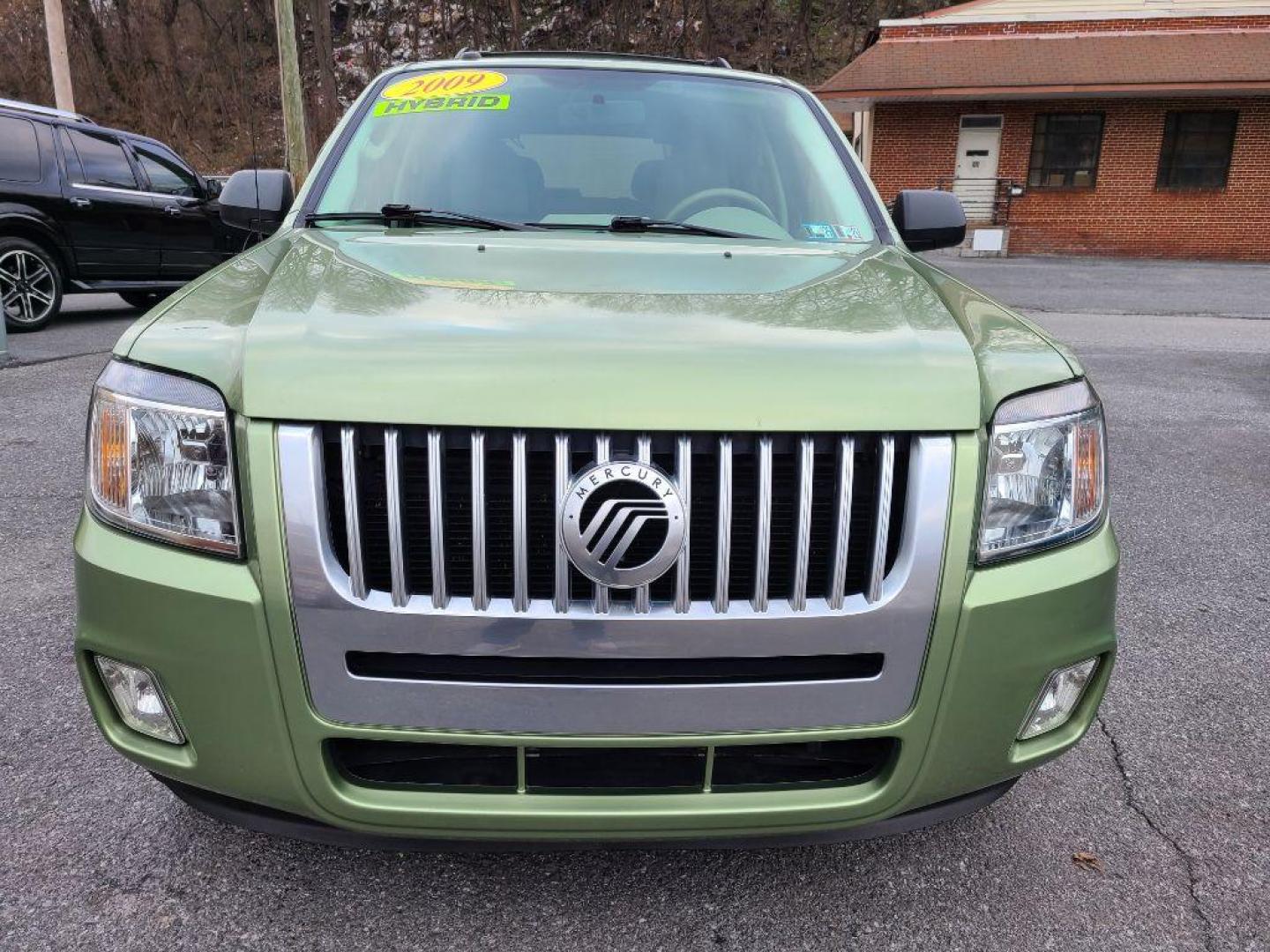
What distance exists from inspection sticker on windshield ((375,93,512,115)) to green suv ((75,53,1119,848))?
1417 millimetres

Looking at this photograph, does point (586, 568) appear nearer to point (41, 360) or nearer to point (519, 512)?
point (519, 512)

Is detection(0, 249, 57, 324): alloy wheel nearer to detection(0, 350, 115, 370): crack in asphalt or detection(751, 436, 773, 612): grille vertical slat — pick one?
detection(0, 350, 115, 370): crack in asphalt

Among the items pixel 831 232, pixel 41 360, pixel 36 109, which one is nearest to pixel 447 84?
pixel 831 232

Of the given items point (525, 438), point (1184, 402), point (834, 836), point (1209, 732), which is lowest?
point (1184, 402)

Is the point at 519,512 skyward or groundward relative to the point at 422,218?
groundward

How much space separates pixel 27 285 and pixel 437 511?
28.3 feet

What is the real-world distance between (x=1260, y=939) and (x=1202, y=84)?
21995 mm

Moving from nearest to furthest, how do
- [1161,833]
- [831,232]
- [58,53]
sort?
[1161,833] < [831,232] < [58,53]

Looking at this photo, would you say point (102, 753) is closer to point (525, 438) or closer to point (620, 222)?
point (525, 438)

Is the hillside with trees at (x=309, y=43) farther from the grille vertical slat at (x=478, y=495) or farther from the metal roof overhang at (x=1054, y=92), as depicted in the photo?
the grille vertical slat at (x=478, y=495)

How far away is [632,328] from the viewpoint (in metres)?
1.63

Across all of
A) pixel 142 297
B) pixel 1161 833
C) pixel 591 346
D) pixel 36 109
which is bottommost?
pixel 142 297

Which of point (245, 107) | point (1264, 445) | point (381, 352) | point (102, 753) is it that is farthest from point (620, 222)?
point (245, 107)

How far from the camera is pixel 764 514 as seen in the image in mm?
1491
